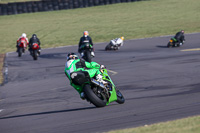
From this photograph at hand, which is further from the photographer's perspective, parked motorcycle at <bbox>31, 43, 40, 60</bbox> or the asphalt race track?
parked motorcycle at <bbox>31, 43, 40, 60</bbox>

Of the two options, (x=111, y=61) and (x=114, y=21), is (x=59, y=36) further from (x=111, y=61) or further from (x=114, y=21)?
(x=111, y=61)

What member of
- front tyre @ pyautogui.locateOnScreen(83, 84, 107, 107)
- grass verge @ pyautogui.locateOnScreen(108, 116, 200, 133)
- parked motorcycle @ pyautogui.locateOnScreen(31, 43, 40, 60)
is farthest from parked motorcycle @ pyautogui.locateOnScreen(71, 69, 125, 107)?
parked motorcycle @ pyautogui.locateOnScreen(31, 43, 40, 60)

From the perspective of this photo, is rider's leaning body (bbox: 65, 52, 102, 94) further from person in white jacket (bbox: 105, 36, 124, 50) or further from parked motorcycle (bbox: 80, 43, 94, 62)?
person in white jacket (bbox: 105, 36, 124, 50)

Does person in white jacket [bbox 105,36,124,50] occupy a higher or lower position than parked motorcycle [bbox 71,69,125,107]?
lower

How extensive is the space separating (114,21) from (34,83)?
69.4ft

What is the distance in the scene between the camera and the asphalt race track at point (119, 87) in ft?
26.0

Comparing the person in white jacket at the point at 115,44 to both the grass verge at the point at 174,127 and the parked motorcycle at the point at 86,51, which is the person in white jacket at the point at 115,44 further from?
the grass verge at the point at 174,127

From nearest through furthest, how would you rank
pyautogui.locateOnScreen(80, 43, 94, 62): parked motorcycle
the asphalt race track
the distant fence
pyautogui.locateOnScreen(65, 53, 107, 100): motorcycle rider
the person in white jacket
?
the asphalt race track
pyautogui.locateOnScreen(65, 53, 107, 100): motorcycle rider
pyautogui.locateOnScreen(80, 43, 94, 62): parked motorcycle
the person in white jacket
the distant fence

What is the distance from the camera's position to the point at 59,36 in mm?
31703

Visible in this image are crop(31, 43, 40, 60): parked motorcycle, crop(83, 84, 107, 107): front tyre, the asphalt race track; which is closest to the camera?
the asphalt race track

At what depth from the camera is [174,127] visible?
20.8 ft

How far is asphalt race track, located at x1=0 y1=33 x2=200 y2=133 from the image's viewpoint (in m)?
7.93

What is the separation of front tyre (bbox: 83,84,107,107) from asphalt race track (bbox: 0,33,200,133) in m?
0.14

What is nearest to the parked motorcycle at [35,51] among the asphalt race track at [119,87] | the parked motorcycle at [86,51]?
the asphalt race track at [119,87]
